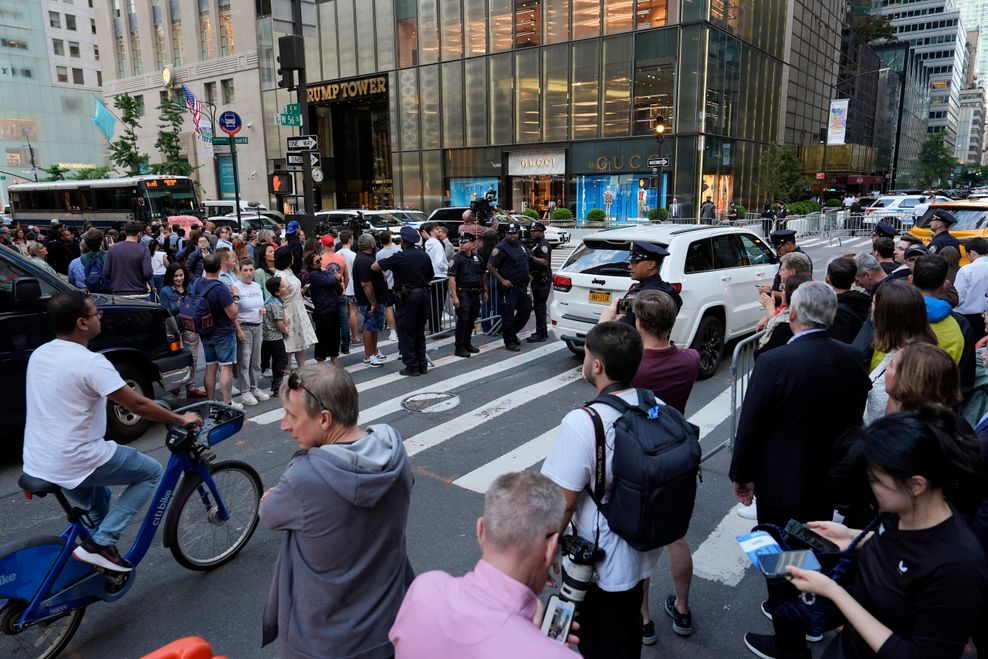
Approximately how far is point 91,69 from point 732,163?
84952mm

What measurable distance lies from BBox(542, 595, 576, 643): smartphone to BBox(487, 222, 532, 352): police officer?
8356 mm

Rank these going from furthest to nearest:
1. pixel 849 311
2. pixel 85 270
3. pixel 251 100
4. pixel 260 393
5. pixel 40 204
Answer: pixel 251 100 → pixel 40 204 → pixel 85 270 → pixel 260 393 → pixel 849 311

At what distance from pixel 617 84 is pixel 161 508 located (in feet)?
112

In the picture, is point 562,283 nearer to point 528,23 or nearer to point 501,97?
point 501,97

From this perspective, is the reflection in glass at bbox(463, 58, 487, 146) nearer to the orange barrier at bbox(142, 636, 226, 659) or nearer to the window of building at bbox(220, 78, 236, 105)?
the window of building at bbox(220, 78, 236, 105)

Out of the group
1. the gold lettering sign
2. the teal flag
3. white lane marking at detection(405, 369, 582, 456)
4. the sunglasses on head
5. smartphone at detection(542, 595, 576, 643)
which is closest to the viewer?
smartphone at detection(542, 595, 576, 643)

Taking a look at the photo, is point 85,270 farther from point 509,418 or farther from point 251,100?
point 251,100

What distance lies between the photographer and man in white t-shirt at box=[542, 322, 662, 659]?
2564 millimetres

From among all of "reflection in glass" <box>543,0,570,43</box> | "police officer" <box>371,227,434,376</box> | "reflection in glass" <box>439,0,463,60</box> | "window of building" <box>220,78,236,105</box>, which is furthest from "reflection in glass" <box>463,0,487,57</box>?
"police officer" <box>371,227,434,376</box>

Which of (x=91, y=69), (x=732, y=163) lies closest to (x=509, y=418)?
(x=732, y=163)

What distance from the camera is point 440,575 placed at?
1.67m

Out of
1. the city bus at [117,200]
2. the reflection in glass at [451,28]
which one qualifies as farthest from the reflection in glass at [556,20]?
the city bus at [117,200]

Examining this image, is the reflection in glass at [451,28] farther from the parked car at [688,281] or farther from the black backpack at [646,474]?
the black backpack at [646,474]

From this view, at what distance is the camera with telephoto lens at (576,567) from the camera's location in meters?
2.29
